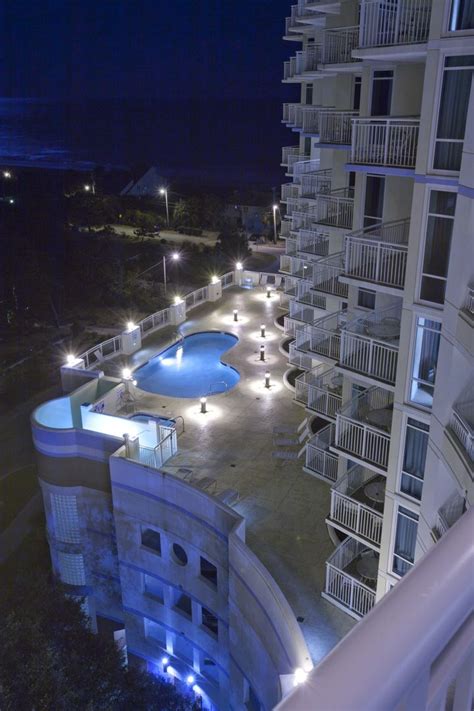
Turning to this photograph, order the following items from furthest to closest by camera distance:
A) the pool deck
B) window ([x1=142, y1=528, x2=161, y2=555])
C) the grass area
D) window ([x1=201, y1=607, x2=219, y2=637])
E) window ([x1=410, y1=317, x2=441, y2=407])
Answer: the grass area
window ([x1=142, y1=528, x2=161, y2=555])
window ([x1=201, y1=607, x2=219, y2=637])
the pool deck
window ([x1=410, y1=317, x2=441, y2=407])

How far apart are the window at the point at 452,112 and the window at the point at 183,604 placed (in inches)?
527

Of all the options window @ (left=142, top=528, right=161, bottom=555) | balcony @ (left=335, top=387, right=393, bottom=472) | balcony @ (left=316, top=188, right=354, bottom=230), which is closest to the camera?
balcony @ (left=335, top=387, right=393, bottom=472)

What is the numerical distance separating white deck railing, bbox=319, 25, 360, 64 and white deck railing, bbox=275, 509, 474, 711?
18706 mm

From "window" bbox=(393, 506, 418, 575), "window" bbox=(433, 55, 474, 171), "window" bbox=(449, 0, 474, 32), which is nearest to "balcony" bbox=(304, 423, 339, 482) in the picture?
"window" bbox=(393, 506, 418, 575)

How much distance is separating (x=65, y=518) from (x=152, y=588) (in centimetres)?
349

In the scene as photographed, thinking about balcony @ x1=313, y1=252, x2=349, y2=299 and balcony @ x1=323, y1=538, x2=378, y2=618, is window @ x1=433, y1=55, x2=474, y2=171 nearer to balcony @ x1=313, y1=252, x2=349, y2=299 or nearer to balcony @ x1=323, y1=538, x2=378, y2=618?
balcony @ x1=313, y1=252, x2=349, y2=299

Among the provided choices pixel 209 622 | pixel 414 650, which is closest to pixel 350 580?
pixel 209 622

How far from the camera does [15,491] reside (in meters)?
26.3

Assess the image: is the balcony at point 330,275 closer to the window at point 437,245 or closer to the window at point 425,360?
the window at point 425,360

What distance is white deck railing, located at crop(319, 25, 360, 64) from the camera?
59.5 feet

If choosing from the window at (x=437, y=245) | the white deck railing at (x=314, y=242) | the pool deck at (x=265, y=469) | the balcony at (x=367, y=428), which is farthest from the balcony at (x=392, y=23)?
the pool deck at (x=265, y=469)

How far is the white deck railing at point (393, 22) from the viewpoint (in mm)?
11461

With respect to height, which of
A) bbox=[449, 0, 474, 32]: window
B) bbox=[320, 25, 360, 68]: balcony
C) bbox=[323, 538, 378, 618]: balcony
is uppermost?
bbox=[320, 25, 360, 68]: balcony

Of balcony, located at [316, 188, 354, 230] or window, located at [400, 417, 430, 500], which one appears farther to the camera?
balcony, located at [316, 188, 354, 230]
